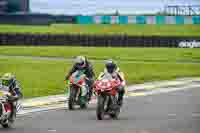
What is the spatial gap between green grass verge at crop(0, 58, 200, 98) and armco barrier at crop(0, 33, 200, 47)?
1755 cm

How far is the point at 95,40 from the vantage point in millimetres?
65375

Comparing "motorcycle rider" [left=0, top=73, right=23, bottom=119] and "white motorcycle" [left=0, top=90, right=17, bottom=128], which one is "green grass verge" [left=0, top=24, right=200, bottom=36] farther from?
"white motorcycle" [left=0, top=90, right=17, bottom=128]

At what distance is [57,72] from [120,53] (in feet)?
60.4

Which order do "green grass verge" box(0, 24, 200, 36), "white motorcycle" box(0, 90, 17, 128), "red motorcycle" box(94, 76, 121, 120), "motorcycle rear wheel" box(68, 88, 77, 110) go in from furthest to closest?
1. "green grass verge" box(0, 24, 200, 36)
2. "motorcycle rear wheel" box(68, 88, 77, 110)
3. "red motorcycle" box(94, 76, 121, 120)
4. "white motorcycle" box(0, 90, 17, 128)

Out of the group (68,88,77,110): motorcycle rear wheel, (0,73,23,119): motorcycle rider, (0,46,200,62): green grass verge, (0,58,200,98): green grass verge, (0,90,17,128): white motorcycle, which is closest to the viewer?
(0,90,17,128): white motorcycle

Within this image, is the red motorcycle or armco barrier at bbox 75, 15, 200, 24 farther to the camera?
armco barrier at bbox 75, 15, 200, 24

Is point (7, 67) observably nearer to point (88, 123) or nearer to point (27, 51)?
point (27, 51)

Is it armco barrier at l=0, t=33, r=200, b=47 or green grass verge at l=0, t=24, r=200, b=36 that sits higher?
green grass verge at l=0, t=24, r=200, b=36

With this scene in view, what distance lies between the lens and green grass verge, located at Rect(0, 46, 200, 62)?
5250 centimetres

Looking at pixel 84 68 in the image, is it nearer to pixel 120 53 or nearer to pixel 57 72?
pixel 57 72

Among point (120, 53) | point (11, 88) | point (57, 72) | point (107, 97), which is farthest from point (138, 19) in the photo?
point (11, 88)

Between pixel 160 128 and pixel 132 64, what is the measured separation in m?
28.6

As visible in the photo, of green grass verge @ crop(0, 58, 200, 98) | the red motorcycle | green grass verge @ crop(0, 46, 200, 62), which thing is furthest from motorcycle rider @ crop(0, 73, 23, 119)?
green grass verge @ crop(0, 46, 200, 62)

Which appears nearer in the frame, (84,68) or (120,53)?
(84,68)
